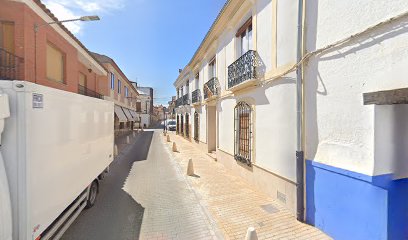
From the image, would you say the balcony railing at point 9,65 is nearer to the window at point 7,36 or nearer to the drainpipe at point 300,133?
the window at point 7,36

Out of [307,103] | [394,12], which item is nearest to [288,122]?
[307,103]

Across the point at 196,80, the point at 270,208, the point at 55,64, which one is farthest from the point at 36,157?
the point at 196,80

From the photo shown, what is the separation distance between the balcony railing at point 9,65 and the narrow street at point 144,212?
15.4 feet

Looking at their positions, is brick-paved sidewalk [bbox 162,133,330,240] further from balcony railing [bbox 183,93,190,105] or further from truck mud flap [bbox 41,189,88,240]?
balcony railing [bbox 183,93,190,105]

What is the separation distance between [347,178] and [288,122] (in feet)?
6.08

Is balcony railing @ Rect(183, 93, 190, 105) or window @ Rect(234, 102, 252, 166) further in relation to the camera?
balcony railing @ Rect(183, 93, 190, 105)

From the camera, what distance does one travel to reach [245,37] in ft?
26.7

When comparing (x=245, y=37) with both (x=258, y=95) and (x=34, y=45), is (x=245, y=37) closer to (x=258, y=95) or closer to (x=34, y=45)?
(x=258, y=95)

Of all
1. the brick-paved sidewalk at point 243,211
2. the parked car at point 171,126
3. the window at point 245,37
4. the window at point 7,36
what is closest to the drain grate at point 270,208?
the brick-paved sidewalk at point 243,211

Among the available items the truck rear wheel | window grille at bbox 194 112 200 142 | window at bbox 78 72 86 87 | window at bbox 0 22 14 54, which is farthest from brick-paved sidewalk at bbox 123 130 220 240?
window at bbox 78 72 86 87

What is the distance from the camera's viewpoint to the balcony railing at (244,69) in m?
6.86

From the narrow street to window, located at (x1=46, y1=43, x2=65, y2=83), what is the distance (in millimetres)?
5198

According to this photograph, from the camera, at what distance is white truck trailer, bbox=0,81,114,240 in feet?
8.25

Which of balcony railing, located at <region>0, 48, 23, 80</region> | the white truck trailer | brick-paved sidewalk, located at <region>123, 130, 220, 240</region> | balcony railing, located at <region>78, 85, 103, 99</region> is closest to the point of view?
the white truck trailer
